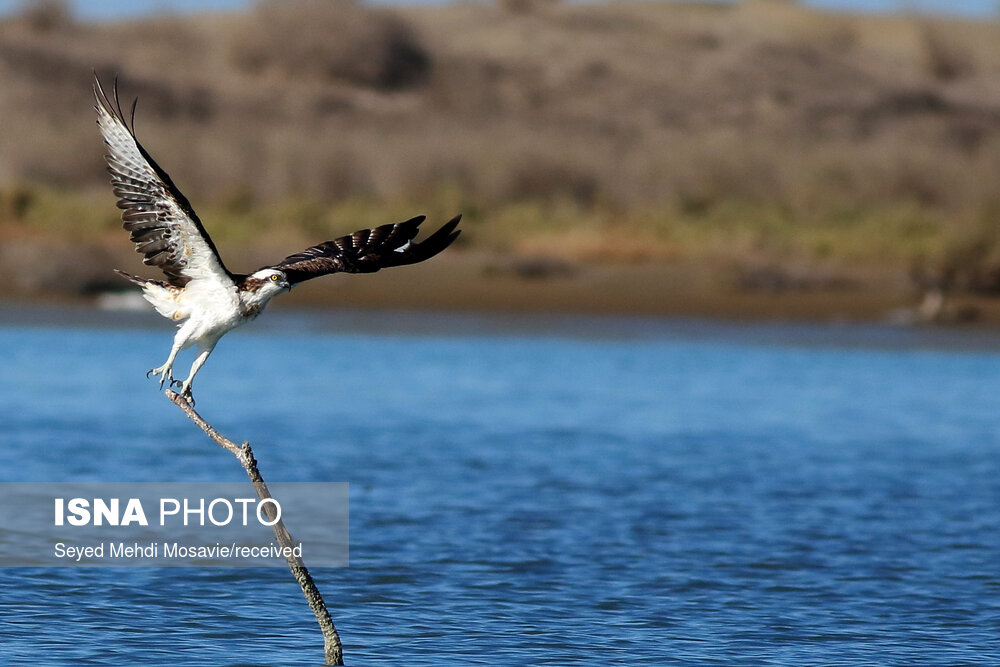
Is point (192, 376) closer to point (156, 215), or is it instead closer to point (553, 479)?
point (156, 215)

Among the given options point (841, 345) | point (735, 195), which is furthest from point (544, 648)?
point (735, 195)

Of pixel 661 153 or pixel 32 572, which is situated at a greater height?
pixel 661 153

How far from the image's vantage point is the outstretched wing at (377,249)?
9281 millimetres

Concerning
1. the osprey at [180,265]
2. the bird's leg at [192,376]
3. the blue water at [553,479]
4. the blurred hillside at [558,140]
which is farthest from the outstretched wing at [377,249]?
the blurred hillside at [558,140]

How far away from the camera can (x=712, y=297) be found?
29297 mm

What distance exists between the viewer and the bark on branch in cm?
818

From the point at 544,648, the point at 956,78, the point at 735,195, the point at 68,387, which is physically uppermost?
the point at 956,78

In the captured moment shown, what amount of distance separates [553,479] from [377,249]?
654 cm

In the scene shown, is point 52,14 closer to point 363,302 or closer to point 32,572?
point 363,302

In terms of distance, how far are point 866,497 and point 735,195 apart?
24.7 m
